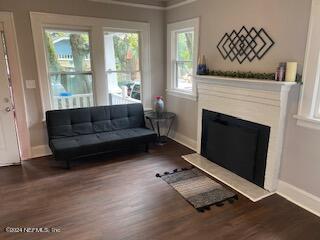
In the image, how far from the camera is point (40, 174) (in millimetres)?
3205

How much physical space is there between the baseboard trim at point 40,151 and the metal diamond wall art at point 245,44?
319cm

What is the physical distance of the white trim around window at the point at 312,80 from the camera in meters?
2.18

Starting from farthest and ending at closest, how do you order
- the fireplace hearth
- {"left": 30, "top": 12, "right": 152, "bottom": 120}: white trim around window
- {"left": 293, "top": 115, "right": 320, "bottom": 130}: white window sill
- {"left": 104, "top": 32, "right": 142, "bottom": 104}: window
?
{"left": 104, "top": 32, "right": 142, "bottom": 104}: window → {"left": 30, "top": 12, "right": 152, "bottom": 120}: white trim around window → the fireplace hearth → {"left": 293, "top": 115, "right": 320, "bottom": 130}: white window sill

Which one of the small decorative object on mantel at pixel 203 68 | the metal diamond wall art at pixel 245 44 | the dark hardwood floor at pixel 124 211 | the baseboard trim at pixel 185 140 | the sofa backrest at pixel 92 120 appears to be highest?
the metal diamond wall art at pixel 245 44

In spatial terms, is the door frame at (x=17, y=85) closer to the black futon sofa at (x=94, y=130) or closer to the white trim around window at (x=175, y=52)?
the black futon sofa at (x=94, y=130)

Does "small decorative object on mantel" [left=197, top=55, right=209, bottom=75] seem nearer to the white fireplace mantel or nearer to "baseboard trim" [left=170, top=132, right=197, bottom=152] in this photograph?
the white fireplace mantel

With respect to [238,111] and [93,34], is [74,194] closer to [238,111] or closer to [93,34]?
[238,111]

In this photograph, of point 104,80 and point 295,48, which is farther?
point 104,80

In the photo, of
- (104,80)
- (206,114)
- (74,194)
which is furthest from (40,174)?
(206,114)

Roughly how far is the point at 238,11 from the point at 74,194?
3.07 metres

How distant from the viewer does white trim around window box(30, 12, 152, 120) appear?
3.44 m

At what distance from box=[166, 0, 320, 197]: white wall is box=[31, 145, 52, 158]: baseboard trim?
3.07m

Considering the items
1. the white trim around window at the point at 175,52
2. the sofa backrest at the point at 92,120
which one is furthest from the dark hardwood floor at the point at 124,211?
the white trim around window at the point at 175,52

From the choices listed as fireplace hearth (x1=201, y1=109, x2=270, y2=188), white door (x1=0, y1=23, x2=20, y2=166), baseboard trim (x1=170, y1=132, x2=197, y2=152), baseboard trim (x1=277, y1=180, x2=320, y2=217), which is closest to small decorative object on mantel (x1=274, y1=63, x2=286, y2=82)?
fireplace hearth (x1=201, y1=109, x2=270, y2=188)
